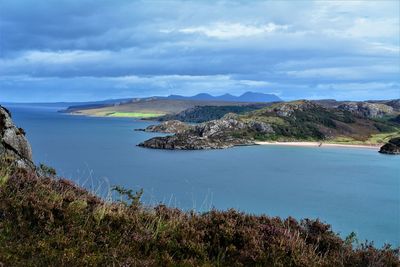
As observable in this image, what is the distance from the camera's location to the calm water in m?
68.6

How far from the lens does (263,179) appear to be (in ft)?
354

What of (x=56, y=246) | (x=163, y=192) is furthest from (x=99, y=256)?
(x=163, y=192)

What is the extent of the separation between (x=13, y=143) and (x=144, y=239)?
31.0 ft

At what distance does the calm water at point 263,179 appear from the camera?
6862 centimetres

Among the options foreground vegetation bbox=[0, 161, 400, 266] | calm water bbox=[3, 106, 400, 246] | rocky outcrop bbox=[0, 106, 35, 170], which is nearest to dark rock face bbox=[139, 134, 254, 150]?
calm water bbox=[3, 106, 400, 246]

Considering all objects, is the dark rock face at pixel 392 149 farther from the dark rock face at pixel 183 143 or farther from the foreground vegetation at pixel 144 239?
the foreground vegetation at pixel 144 239

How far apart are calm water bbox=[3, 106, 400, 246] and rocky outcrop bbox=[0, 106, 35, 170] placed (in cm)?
2214

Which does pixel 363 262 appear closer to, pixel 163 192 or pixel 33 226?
pixel 33 226

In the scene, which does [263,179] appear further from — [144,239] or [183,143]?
[144,239]

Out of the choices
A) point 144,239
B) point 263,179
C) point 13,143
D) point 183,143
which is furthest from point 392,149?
point 144,239

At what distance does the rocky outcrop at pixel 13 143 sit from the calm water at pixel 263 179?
22.1 metres

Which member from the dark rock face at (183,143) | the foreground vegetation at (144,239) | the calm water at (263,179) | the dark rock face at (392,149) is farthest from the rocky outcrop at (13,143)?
the dark rock face at (392,149)

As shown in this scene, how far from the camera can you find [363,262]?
8.48m

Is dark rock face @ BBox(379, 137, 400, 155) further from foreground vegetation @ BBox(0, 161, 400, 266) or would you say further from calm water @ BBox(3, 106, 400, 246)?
foreground vegetation @ BBox(0, 161, 400, 266)
